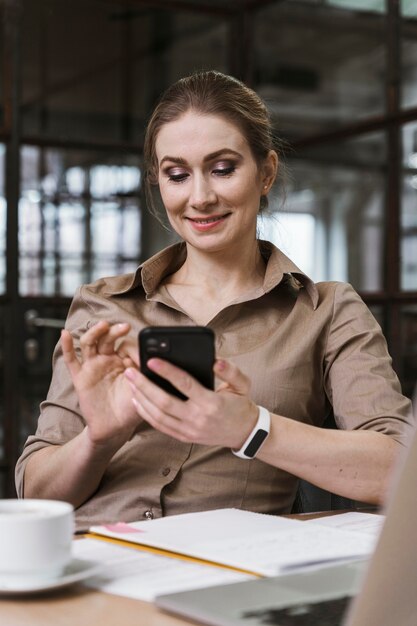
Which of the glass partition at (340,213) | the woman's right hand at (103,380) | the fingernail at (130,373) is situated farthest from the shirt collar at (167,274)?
the glass partition at (340,213)

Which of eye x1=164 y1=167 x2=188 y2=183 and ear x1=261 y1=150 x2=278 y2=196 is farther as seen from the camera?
ear x1=261 y1=150 x2=278 y2=196

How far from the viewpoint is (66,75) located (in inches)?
159

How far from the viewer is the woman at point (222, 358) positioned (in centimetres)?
157

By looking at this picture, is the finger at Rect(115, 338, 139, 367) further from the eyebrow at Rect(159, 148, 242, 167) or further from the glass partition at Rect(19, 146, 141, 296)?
the glass partition at Rect(19, 146, 141, 296)

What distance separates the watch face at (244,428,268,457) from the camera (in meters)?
1.42

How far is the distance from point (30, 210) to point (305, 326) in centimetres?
237

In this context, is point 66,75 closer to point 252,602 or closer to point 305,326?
point 305,326

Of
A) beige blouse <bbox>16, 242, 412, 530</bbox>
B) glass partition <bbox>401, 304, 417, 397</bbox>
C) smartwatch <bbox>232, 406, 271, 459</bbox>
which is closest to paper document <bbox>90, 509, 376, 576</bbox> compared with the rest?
smartwatch <bbox>232, 406, 271, 459</bbox>

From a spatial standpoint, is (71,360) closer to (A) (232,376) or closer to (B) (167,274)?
(A) (232,376)

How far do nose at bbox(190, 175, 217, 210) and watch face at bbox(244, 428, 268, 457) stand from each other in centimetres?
53

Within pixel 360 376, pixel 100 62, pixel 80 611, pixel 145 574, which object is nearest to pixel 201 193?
pixel 360 376

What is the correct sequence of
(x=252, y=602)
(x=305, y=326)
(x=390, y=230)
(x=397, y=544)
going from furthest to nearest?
(x=390, y=230), (x=305, y=326), (x=252, y=602), (x=397, y=544)

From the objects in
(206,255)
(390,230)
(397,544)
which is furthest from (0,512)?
(390,230)

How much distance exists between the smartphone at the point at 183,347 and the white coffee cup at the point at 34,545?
0.35 metres
